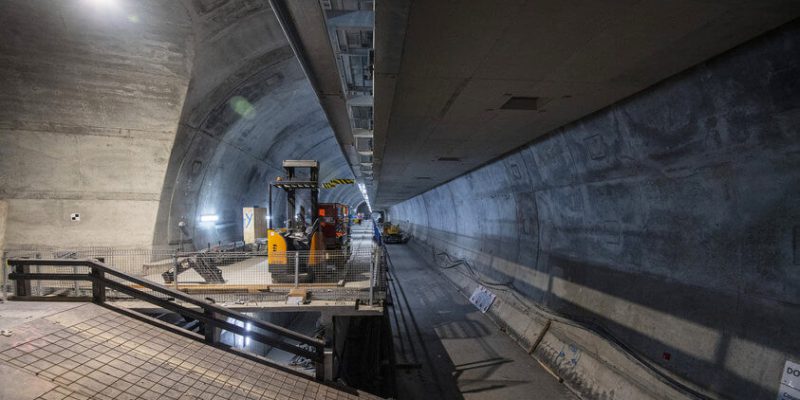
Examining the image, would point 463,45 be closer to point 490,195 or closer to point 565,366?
point 565,366

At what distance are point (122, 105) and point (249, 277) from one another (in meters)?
6.42

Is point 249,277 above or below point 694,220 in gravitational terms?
below

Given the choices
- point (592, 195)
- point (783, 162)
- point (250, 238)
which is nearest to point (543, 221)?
point (592, 195)

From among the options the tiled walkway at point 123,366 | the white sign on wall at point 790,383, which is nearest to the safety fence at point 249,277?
the tiled walkway at point 123,366

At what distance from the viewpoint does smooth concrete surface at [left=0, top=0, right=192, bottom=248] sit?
28.0 ft

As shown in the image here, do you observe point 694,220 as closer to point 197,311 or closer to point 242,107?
point 197,311

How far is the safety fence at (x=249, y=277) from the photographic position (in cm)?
802

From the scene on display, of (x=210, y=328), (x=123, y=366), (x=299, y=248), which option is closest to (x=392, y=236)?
Answer: (x=299, y=248)

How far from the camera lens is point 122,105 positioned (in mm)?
10070

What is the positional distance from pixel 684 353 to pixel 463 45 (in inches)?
215

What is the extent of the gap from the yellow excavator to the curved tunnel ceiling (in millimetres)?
3605

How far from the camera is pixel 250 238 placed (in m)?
14.5

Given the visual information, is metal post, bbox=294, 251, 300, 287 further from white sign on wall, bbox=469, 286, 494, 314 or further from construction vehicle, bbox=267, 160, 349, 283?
white sign on wall, bbox=469, 286, 494, 314

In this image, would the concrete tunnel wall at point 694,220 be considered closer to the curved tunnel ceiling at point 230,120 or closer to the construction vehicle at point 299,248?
the construction vehicle at point 299,248
